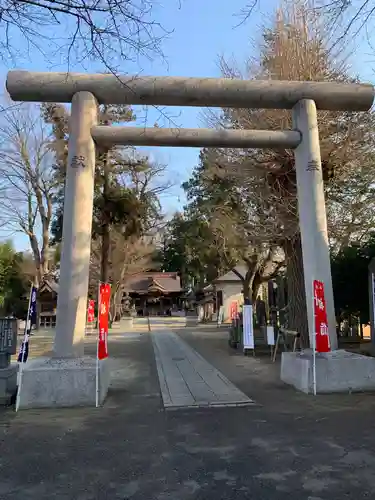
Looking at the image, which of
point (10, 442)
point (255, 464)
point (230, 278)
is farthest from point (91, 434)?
point (230, 278)

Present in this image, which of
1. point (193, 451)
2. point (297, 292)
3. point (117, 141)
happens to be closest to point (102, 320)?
point (117, 141)

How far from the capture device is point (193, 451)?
4965 mm

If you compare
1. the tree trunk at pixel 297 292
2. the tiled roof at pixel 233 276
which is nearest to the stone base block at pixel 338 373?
the tree trunk at pixel 297 292

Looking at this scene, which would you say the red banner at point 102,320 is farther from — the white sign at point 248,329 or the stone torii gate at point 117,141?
Answer: the white sign at point 248,329

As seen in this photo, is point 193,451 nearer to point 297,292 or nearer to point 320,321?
point 320,321

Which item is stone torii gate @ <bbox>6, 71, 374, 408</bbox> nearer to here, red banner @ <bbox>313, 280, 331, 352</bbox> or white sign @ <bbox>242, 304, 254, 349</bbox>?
red banner @ <bbox>313, 280, 331, 352</bbox>

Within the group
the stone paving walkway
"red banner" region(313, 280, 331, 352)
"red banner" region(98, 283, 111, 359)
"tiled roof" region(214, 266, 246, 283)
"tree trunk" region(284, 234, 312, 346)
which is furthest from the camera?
"tiled roof" region(214, 266, 246, 283)

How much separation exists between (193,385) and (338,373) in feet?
9.13

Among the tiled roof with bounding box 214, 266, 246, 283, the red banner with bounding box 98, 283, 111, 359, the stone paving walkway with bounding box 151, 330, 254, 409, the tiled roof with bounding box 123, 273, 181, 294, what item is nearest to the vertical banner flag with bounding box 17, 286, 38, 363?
the red banner with bounding box 98, 283, 111, 359

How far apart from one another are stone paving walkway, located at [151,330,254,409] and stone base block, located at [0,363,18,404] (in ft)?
8.51

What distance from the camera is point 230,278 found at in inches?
1564

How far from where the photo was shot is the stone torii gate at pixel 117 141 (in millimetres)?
7551

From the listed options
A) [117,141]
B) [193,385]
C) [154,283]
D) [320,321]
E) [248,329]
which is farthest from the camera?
[154,283]

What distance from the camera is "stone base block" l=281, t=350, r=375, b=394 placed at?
26.0 ft
